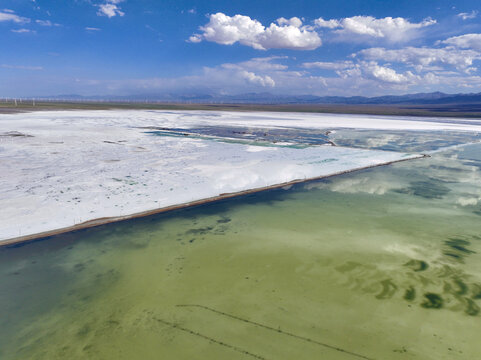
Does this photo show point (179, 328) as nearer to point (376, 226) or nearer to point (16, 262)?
point (16, 262)

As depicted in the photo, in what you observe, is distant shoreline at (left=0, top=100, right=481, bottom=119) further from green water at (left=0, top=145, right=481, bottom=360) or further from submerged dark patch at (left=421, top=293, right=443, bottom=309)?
submerged dark patch at (left=421, top=293, right=443, bottom=309)

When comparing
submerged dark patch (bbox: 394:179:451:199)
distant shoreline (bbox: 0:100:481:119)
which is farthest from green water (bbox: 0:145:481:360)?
distant shoreline (bbox: 0:100:481:119)

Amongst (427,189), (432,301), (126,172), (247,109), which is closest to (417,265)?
(432,301)

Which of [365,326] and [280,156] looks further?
[280,156]

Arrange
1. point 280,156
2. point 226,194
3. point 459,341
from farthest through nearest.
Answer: point 280,156, point 226,194, point 459,341

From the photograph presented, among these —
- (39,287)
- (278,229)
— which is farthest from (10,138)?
(278,229)

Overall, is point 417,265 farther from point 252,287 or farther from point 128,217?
point 128,217
